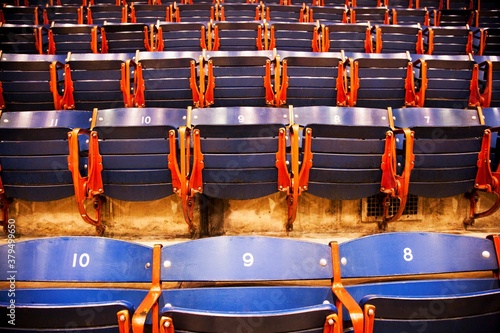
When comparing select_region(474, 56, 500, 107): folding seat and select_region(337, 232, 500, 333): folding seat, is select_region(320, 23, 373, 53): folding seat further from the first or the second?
select_region(337, 232, 500, 333): folding seat

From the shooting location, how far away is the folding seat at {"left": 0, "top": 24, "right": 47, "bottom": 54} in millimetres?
2209

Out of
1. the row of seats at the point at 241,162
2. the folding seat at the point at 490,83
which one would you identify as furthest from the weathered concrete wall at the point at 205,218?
the folding seat at the point at 490,83

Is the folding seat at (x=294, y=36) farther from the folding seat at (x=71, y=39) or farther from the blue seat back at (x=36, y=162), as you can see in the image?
the blue seat back at (x=36, y=162)

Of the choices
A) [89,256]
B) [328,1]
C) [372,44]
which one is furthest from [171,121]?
[328,1]

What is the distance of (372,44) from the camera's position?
7.43 ft

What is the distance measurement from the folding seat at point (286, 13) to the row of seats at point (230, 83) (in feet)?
3.67

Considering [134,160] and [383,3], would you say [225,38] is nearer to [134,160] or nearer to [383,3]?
[134,160]

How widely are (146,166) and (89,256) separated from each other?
419 mm

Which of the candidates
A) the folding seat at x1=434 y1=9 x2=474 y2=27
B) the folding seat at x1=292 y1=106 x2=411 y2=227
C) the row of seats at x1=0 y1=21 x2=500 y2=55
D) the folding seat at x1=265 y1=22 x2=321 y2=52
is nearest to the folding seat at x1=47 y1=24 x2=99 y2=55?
the row of seats at x1=0 y1=21 x2=500 y2=55

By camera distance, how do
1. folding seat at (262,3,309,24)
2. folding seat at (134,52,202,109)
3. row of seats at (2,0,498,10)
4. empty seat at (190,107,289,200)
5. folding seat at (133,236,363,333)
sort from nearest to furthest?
1. folding seat at (133,236,363,333)
2. empty seat at (190,107,289,200)
3. folding seat at (134,52,202,109)
4. folding seat at (262,3,309,24)
5. row of seats at (2,0,498,10)

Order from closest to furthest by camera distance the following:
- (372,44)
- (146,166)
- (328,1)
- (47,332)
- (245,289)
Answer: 1. (47,332)
2. (245,289)
3. (146,166)
4. (372,44)
5. (328,1)

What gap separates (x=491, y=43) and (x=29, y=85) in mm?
2601

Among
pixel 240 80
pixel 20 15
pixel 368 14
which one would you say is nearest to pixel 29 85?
pixel 240 80

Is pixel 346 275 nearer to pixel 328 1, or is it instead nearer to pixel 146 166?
pixel 146 166
